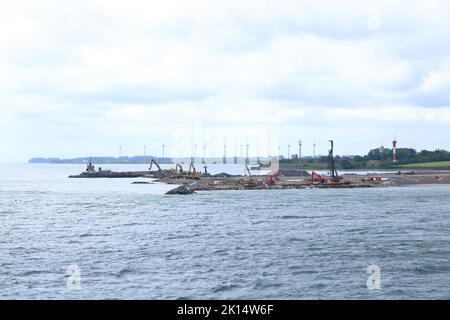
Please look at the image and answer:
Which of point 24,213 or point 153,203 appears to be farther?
point 153,203

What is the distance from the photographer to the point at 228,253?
41.8 meters

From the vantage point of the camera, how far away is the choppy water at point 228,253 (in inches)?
1185

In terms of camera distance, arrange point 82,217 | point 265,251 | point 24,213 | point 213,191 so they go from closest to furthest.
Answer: point 265,251, point 82,217, point 24,213, point 213,191

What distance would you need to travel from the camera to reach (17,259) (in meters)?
40.2

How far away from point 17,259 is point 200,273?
14.0m

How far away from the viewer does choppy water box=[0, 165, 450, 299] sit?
30094mm

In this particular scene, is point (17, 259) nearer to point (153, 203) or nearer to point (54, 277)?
point (54, 277)
